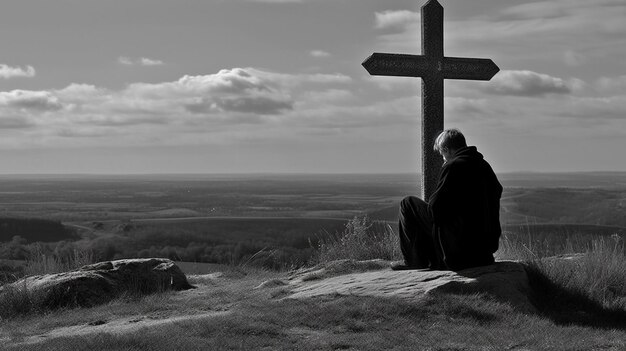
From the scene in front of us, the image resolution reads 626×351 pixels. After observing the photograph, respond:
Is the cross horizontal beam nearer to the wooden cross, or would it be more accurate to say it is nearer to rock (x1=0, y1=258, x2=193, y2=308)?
the wooden cross

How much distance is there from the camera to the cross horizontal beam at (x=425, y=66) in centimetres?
1235

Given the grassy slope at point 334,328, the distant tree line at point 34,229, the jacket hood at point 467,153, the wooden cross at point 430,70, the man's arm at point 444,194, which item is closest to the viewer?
the grassy slope at point 334,328

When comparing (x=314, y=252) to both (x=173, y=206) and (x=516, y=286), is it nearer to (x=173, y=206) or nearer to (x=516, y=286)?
(x=516, y=286)

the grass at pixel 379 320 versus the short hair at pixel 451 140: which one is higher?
the short hair at pixel 451 140

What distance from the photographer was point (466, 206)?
903 cm

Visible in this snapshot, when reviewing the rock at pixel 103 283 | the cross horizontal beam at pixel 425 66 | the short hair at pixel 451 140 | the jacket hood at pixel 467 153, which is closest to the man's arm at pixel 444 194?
the jacket hood at pixel 467 153

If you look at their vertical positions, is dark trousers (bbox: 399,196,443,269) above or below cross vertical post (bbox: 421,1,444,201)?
below

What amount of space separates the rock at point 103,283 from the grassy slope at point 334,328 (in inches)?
53.5

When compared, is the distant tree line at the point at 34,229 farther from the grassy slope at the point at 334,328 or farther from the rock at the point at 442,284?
the rock at the point at 442,284

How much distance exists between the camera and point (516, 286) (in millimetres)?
9281

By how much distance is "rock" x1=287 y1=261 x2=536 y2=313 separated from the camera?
29.6 ft

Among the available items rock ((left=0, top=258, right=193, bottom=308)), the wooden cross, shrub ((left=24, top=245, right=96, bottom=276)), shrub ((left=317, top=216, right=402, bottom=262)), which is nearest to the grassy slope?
rock ((left=0, top=258, right=193, bottom=308))

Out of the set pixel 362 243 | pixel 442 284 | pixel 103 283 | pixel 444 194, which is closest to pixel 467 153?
pixel 444 194

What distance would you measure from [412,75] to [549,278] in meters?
4.14
